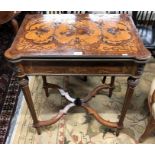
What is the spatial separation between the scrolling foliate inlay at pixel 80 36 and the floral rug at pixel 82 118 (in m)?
0.64

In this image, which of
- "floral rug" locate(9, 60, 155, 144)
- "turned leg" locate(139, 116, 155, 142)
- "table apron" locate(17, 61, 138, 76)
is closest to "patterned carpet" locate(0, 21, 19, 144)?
"floral rug" locate(9, 60, 155, 144)

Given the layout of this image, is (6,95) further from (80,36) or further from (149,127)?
(149,127)

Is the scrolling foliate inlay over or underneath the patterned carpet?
over

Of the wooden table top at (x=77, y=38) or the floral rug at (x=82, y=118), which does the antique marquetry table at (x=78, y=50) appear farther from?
the floral rug at (x=82, y=118)

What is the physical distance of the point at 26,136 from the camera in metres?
1.29

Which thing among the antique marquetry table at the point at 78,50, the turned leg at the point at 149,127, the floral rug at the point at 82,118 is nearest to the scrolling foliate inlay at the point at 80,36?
the antique marquetry table at the point at 78,50

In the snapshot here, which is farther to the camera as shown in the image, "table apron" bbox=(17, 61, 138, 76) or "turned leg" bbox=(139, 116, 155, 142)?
"turned leg" bbox=(139, 116, 155, 142)

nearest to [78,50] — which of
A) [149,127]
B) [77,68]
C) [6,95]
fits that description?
[77,68]

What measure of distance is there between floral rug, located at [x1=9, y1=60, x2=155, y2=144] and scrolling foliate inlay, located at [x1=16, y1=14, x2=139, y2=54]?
0.64m

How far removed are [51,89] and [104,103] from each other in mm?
440

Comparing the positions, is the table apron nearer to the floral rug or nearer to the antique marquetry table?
the antique marquetry table

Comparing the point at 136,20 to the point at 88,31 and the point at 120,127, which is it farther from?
the point at 120,127

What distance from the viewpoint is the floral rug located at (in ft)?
4.19
